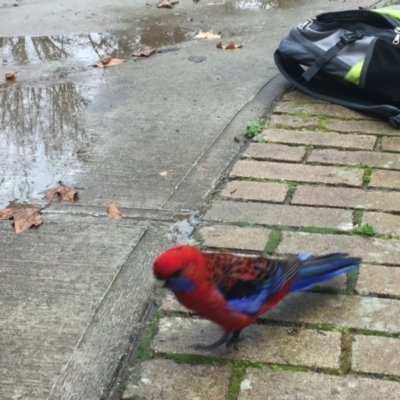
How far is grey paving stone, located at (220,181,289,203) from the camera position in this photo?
313 cm

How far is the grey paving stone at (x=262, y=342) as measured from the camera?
6.98 ft

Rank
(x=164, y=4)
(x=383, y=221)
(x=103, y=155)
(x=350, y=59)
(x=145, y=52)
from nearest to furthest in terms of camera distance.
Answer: (x=383, y=221), (x=103, y=155), (x=350, y=59), (x=145, y=52), (x=164, y=4)

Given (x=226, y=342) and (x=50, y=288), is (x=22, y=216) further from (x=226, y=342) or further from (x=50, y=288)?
(x=226, y=342)

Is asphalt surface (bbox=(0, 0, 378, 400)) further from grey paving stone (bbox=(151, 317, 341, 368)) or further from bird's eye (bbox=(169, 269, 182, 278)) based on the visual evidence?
bird's eye (bbox=(169, 269, 182, 278))

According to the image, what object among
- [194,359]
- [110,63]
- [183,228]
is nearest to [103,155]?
[183,228]

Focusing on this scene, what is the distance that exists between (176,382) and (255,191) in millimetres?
1347

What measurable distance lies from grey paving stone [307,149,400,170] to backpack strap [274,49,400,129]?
404 mm

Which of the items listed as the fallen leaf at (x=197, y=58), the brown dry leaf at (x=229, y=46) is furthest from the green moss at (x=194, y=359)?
the brown dry leaf at (x=229, y=46)

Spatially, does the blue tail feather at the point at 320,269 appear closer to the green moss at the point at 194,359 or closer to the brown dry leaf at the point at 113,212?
the green moss at the point at 194,359

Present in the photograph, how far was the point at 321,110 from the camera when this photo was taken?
4.13 m

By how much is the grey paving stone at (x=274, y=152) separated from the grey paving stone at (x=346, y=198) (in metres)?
0.37

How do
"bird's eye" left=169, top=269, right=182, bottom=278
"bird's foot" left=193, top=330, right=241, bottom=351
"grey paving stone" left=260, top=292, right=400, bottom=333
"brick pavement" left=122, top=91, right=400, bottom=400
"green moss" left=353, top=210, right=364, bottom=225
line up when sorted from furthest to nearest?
"green moss" left=353, top=210, right=364, bottom=225 < "grey paving stone" left=260, top=292, right=400, bottom=333 < "bird's foot" left=193, top=330, right=241, bottom=351 < "brick pavement" left=122, top=91, right=400, bottom=400 < "bird's eye" left=169, top=269, right=182, bottom=278

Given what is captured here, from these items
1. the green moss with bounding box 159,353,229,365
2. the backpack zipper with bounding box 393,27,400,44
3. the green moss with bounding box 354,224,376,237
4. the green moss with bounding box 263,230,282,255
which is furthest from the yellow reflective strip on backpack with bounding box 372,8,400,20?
the green moss with bounding box 159,353,229,365

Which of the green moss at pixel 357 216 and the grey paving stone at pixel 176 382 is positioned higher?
the grey paving stone at pixel 176 382
